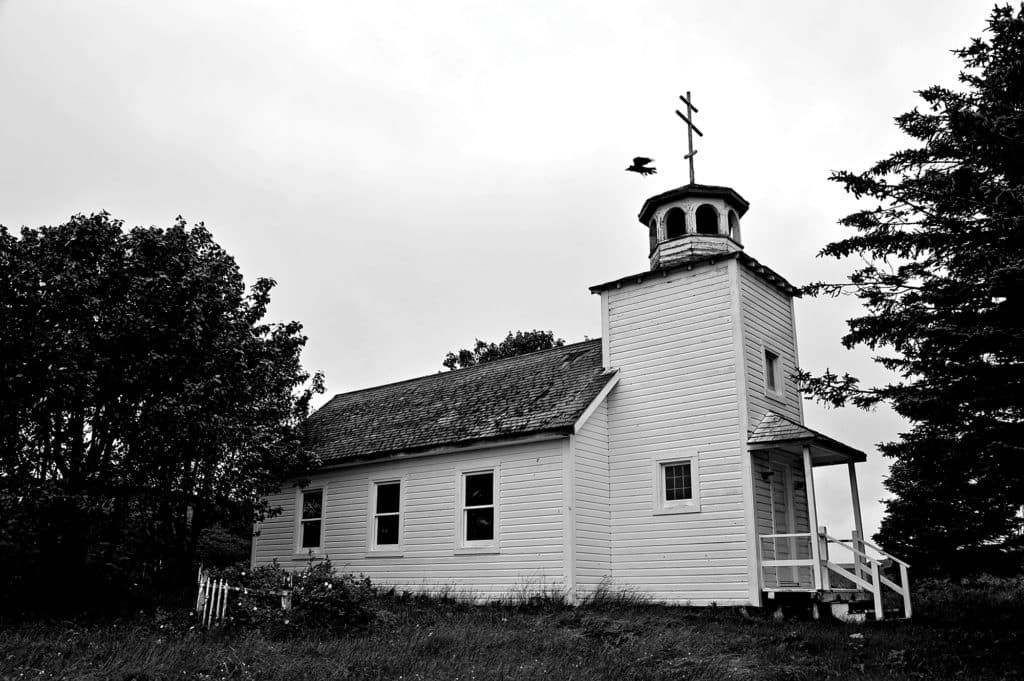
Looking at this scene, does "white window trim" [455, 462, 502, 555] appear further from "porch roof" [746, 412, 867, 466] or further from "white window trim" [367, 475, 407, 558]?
"porch roof" [746, 412, 867, 466]

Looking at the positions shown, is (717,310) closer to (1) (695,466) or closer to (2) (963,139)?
(1) (695,466)

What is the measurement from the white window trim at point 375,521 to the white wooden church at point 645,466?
41mm

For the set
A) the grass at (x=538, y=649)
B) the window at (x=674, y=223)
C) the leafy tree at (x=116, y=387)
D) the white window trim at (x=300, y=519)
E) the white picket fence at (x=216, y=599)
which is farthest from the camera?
the white window trim at (x=300, y=519)

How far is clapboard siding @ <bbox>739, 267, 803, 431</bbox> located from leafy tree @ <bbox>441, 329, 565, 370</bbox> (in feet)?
70.3

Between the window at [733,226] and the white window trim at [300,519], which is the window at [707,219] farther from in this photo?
the white window trim at [300,519]

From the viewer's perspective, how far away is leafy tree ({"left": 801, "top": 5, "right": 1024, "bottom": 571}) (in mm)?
12727

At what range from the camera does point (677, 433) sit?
1892 centimetres

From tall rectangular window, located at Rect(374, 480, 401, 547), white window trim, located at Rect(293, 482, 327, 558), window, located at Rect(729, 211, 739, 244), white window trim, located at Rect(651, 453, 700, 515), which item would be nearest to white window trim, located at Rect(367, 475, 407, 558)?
tall rectangular window, located at Rect(374, 480, 401, 547)

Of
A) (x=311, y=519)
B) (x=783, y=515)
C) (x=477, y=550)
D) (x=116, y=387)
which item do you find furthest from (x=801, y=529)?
(x=116, y=387)

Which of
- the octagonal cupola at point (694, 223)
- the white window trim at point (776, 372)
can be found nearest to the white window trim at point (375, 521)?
the octagonal cupola at point (694, 223)

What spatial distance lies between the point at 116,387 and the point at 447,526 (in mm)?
7834

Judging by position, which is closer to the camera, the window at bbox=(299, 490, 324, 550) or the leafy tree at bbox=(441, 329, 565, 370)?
the window at bbox=(299, 490, 324, 550)

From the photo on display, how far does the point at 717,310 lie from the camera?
19.1 metres

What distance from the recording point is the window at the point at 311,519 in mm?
23059
